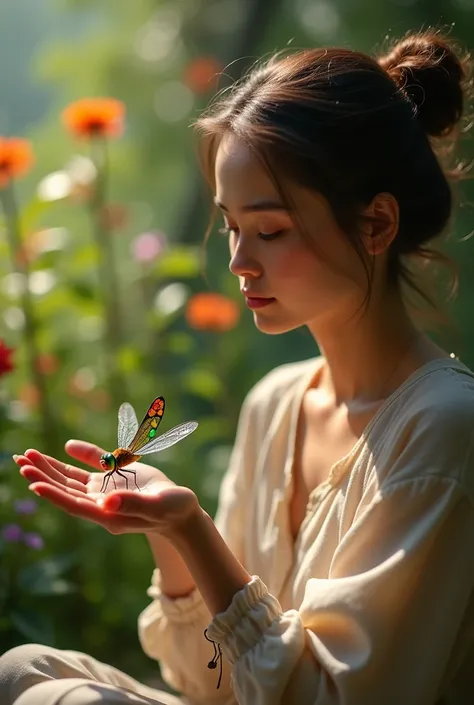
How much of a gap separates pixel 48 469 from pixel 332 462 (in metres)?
0.36

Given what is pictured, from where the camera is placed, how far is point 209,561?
37.3 inches

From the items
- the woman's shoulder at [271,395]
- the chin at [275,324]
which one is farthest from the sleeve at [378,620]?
the woman's shoulder at [271,395]

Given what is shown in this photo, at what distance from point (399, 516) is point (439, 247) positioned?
1.45ft

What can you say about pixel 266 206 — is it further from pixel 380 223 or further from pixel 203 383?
pixel 203 383

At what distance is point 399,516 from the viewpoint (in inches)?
37.7

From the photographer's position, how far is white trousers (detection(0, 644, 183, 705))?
0.95 metres

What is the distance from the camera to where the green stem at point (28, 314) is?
167 cm

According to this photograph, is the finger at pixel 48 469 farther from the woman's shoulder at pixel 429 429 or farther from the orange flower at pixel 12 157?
the orange flower at pixel 12 157

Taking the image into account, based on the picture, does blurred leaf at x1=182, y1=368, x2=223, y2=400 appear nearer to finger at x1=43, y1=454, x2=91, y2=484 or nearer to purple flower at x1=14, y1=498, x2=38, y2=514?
purple flower at x1=14, y1=498, x2=38, y2=514

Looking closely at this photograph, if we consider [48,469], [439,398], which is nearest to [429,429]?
[439,398]

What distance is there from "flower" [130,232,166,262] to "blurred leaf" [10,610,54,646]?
756 mm

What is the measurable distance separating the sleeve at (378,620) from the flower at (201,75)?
4.92 ft

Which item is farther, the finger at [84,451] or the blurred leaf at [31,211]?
the blurred leaf at [31,211]

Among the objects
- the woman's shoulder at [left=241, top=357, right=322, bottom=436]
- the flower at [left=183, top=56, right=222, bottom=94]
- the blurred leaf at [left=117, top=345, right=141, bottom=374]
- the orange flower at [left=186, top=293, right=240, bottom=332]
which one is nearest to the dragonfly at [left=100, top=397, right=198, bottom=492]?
the woman's shoulder at [left=241, top=357, right=322, bottom=436]
